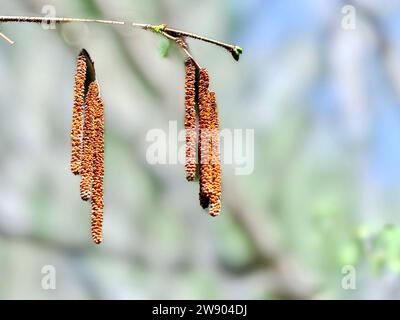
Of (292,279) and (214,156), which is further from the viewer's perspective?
(292,279)

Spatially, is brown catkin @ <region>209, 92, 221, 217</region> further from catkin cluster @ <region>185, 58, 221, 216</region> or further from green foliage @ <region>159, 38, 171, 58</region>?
green foliage @ <region>159, 38, 171, 58</region>

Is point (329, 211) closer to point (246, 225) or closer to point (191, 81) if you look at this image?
point (246, 225)

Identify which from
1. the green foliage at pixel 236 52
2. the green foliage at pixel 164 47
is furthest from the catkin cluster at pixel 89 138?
the green foliage at pixel 236 52

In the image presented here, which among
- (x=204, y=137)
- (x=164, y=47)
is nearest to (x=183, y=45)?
(x=164, y=47)

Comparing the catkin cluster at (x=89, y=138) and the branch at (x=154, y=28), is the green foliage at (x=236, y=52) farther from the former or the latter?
the catkin cluster at (x=89, y=138)

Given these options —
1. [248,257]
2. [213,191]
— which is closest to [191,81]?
[213,191]

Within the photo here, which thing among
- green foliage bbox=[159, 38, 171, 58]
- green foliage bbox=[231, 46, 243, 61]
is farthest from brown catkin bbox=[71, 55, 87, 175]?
green foliage bbox=[231, 46, 243, 61]
